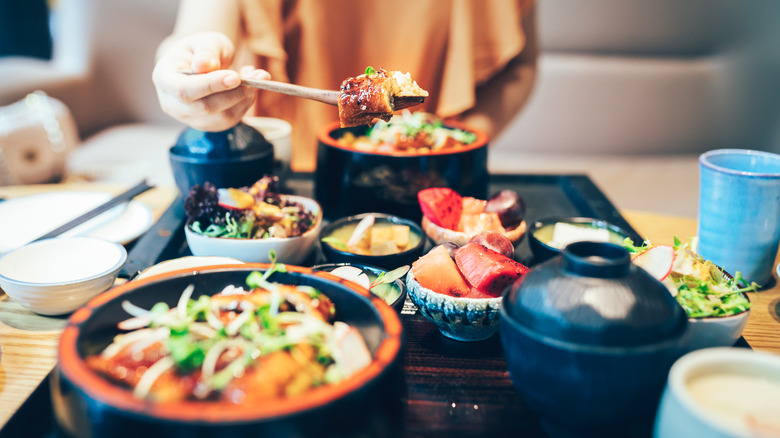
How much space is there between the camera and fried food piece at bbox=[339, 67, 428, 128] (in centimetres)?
126


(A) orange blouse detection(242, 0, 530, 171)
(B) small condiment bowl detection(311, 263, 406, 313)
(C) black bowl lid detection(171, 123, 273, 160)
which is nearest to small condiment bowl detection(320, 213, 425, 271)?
(B) small condiment bowl detection(311, 263, 406, 313)

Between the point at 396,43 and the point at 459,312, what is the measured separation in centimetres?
199

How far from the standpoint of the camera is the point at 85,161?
135 inches

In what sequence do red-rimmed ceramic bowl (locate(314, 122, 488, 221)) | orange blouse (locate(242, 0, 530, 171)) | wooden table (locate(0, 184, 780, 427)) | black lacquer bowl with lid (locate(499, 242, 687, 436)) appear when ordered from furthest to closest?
1. orange blouse (locate(242, 0, 530, 171))
2. red-rimmed ceramic bowl (locate(314, 122, 488, 221))
3. wooden table (locate(0, 184, 780, 427))
4. black lacquer bowl with lid (locate(499, 242, 687, 436))

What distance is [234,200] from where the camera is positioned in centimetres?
140

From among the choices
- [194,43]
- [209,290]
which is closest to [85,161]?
[194,43]

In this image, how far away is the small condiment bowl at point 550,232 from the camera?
4.48 feet

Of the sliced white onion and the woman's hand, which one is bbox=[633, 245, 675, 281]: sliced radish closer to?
the sliced white onion

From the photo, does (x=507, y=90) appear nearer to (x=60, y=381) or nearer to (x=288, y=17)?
(x=288, y=17)

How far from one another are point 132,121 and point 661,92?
3862 millimetres

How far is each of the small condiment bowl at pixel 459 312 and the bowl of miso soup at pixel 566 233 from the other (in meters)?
0.37

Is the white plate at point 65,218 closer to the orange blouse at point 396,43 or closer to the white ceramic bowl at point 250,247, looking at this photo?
the white ceramic bowl at point 250,247

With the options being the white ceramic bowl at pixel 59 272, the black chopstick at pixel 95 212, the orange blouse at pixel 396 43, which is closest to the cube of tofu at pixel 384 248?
the white ceramic bowl at pixel 59 272

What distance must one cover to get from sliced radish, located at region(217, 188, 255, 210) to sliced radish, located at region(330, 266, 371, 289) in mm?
320
